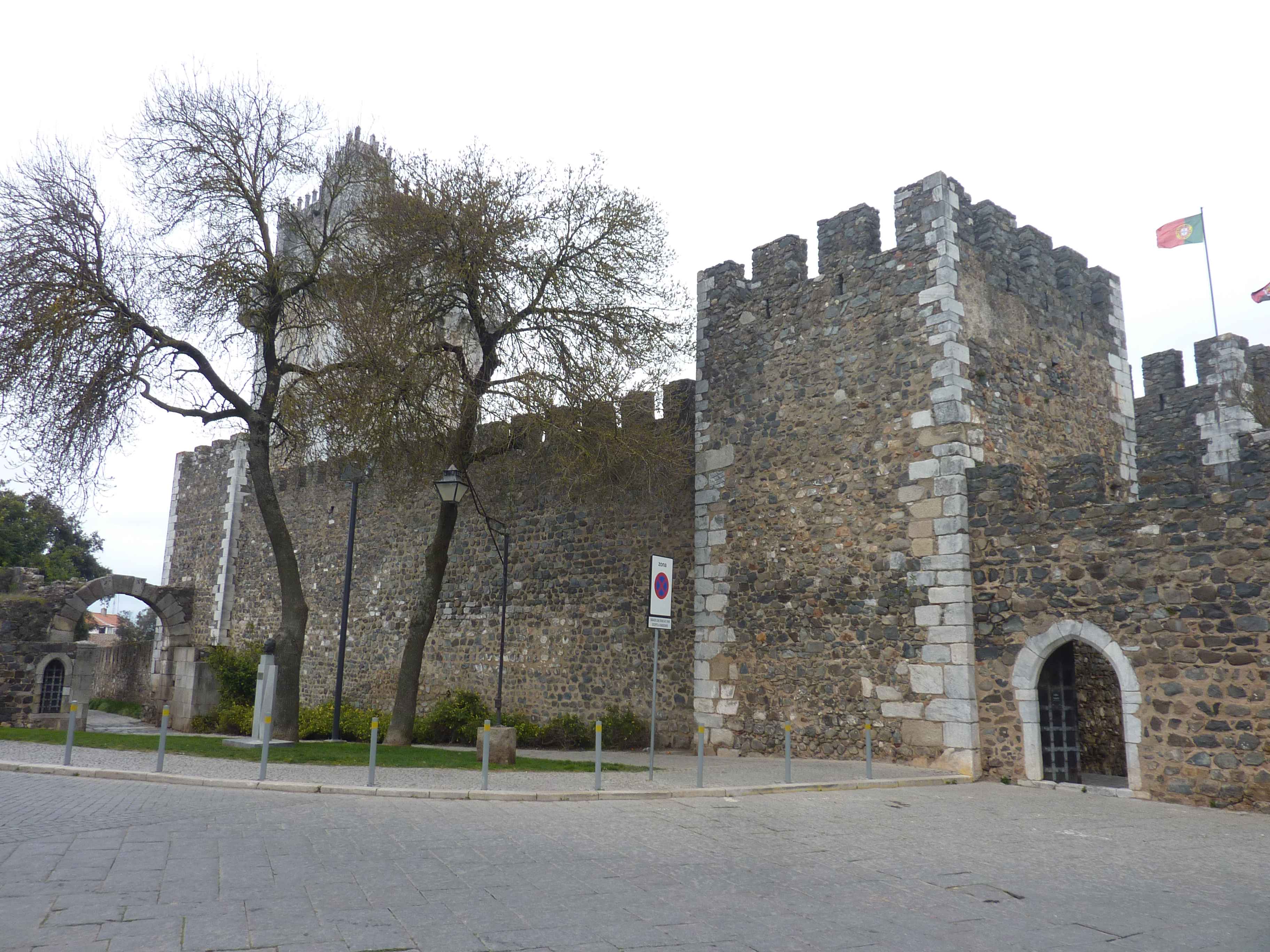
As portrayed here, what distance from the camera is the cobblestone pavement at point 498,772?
10.1 metres

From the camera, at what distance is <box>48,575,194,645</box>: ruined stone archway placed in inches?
752

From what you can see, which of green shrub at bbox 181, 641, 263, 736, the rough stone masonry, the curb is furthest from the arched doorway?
the curb

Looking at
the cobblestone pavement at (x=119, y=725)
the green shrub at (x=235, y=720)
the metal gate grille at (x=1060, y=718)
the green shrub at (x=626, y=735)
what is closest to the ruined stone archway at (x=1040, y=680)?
the metal gate grille at (x=1060, y=718)

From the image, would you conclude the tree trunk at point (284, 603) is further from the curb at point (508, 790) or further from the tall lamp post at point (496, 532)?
the curb at point (508, 790)

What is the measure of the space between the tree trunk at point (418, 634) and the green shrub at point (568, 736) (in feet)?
7.63

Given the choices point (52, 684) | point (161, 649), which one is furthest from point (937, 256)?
point (161, 649)

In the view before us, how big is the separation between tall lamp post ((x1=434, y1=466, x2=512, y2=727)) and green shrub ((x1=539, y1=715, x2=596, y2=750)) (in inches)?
33.9

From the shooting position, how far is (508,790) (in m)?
9.55

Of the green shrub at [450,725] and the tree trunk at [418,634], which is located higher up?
the tree trunk at [418,634]

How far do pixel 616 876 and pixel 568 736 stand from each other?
10020mm

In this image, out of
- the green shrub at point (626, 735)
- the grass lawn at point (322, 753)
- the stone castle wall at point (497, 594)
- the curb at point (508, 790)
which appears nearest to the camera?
the curb at point (508, 790)

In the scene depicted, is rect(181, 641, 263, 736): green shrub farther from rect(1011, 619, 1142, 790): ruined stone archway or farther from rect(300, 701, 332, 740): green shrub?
rect(1011, 619, 1142, 790): ruined stone archway

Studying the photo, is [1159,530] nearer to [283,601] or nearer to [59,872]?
[59,872]

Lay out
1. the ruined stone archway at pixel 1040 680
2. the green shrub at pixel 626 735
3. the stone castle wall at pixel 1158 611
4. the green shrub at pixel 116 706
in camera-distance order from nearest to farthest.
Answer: the stone castle wall at pixel 1158 611 < the ruined stone archway at pixel 1040 680 < the green shrub at pixel 626 735 < the green shrub at pixel 116 706
